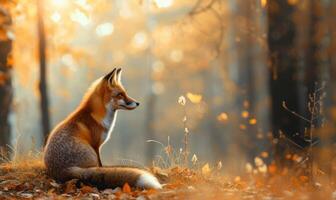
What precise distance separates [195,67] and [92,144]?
3031 centimetres

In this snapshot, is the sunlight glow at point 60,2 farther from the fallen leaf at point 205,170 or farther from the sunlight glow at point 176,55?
the sunlight glow at point 176,55

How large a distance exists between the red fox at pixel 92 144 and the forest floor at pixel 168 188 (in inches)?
6.0

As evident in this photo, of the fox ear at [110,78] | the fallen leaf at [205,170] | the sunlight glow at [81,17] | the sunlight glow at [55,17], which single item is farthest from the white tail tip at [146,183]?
the sunlight glow at [55,17]

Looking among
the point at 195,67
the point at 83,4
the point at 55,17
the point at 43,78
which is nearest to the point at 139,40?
the point at 195,67

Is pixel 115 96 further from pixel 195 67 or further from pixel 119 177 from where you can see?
pixel 195 67

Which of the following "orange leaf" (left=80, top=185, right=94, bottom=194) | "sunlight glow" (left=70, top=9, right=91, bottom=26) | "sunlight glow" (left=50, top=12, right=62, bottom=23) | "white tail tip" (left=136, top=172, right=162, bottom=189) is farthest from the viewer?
"sunlight glow" (left=50, top=12, right=62, bottom=23)

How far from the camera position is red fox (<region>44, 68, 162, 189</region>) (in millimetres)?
8023

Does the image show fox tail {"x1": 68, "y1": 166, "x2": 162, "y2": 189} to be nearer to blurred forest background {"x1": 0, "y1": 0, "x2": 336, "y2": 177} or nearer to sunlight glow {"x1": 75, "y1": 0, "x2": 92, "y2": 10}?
blurred forest background {"x1": 0, "y1": 0, "x2": 336, "y2": 177}

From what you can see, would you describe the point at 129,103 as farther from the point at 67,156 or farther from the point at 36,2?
the point at 36,2

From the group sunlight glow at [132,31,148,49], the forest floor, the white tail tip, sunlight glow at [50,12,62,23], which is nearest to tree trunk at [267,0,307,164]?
the forest floor

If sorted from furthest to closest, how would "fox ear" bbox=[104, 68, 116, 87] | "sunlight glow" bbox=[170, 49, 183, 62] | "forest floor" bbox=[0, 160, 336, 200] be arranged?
"sunlight glow" bbox=[170, 49, 183, 62]
"fox ear" bbox=[104, 68, 116, 87]
"forest floor" bbox=[0, 160, 336, 200]

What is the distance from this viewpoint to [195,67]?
3912 centimetres

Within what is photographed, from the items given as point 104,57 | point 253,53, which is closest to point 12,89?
point 253,53

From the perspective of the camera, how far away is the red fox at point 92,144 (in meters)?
8.02
